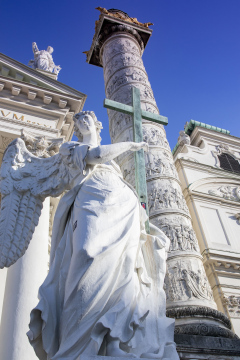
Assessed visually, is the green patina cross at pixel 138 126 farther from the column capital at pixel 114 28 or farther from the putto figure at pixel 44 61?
the putto figure at pixel 44 61

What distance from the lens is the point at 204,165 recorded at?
14.4 m

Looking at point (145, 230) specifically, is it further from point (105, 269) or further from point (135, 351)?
point (135, 351)

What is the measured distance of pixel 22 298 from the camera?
15.2ft

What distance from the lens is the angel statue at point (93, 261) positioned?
2316 millimetres

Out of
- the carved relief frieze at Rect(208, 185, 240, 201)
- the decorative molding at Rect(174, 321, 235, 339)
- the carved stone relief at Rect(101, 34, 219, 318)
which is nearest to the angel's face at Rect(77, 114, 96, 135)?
the decorative molding at Rect(174, 321, 235, 339)

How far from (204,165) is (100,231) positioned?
40.1ft

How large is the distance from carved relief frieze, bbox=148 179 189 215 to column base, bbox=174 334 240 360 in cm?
248

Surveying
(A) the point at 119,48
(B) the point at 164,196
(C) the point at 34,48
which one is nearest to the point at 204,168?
(A) the point at 119,48

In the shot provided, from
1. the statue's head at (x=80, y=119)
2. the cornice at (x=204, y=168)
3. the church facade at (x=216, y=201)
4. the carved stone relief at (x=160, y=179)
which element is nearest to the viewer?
the statue's head at (x=80, y=119)

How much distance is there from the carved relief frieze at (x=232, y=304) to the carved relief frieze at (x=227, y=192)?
14.6ft

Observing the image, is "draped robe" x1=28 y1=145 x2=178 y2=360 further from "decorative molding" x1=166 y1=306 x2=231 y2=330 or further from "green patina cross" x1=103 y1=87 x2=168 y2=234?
"decorative molding" x1=166 y1=306 x2=231 y2=330

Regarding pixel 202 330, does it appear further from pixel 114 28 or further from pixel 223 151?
pixel 223 151

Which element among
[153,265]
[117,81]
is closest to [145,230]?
[153,265]

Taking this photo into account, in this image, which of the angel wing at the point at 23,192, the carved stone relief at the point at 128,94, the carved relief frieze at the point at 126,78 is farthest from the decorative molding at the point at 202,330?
the carved relief frieze at the point at 126,78
